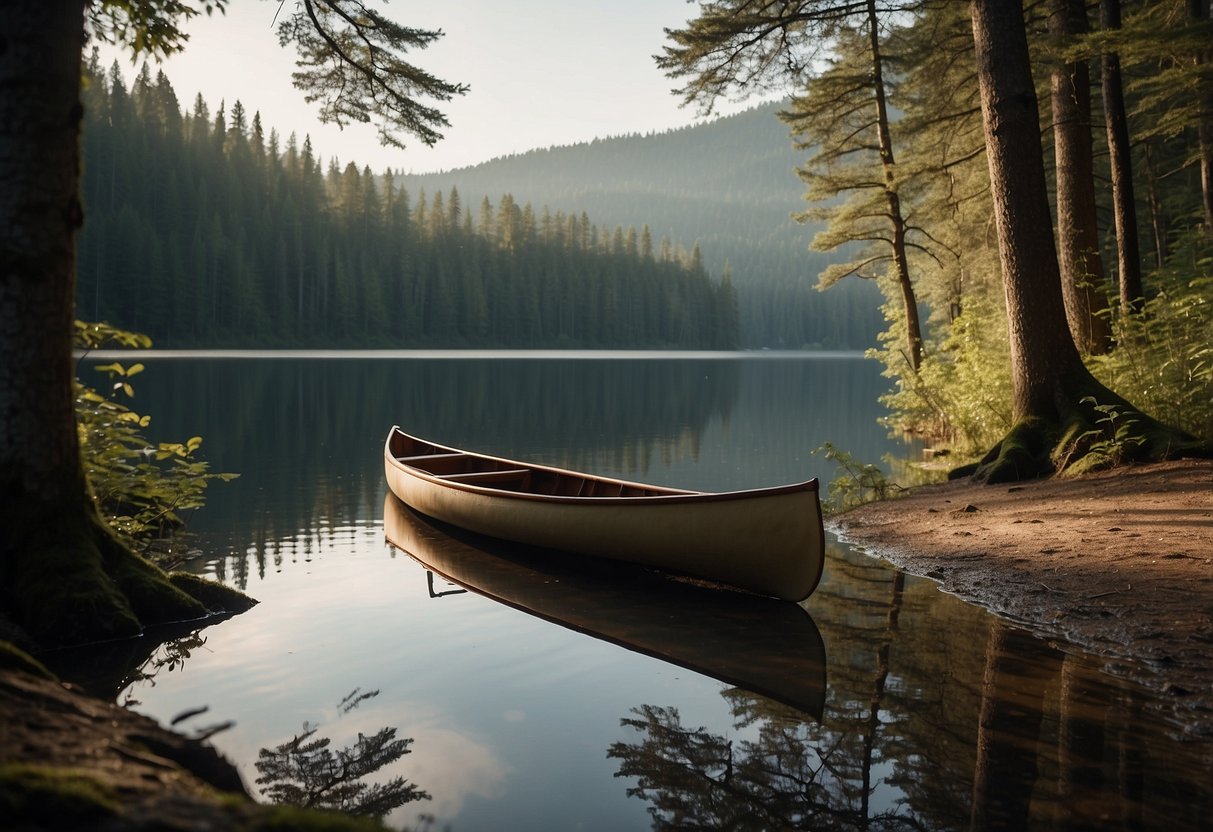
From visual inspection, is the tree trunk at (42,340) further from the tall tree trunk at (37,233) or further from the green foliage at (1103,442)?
the green foliage at (1103,442)

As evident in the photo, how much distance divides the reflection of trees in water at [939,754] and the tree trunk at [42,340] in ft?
13.6

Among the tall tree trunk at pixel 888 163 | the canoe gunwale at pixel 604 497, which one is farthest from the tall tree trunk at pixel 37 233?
the tall tree trunk at pixel 888 163

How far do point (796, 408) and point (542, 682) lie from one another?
29.0 m

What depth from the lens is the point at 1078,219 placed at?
12.1 metres

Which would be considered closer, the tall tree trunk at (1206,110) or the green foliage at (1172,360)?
the green foliage at (1172,360)

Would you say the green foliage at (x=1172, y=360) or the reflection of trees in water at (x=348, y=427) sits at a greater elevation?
the green foliage at (x=1172, y=360)

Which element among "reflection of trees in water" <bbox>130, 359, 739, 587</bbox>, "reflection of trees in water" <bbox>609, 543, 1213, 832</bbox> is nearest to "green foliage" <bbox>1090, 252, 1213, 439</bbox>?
"reflection of trees in water" <bbox>609, 543, 1213, 832</bbox>

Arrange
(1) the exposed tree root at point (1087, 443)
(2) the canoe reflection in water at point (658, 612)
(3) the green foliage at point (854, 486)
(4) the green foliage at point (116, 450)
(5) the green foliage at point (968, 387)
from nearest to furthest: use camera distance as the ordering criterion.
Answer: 1. (2) the canoe reflection in water at point (658, 612)
2. (4) the green foliage at point (116, 450)
3. (1) the exposed tree root at point (1087, 443)
4. (3) the green foliage at point (854, 486)
5. (5) the green foliage at point (968, 387)

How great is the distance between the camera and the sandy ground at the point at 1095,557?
5.62 meters

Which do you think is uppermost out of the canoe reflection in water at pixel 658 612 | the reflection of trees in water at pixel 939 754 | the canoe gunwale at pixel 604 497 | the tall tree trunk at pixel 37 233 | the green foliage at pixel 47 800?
the tall tree trunk at pixel 37 233

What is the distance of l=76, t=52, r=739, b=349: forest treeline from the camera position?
238ft

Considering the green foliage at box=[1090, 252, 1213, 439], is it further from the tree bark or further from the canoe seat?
the canoe seat

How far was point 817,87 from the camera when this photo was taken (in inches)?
712

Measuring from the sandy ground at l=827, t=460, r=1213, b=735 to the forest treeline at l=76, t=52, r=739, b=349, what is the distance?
7167 cm
